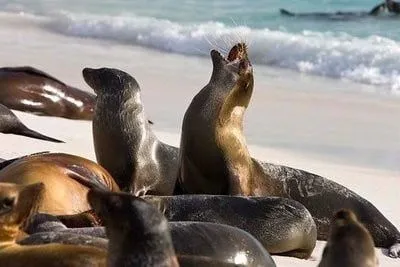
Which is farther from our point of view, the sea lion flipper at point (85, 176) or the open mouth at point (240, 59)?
the open mouth at point (240, 59)

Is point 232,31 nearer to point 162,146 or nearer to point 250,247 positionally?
point 162,146

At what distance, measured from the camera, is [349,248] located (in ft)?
10.0

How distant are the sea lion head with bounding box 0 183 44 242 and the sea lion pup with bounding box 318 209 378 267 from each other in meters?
1.14

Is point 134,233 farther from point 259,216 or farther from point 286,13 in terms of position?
point 286,13

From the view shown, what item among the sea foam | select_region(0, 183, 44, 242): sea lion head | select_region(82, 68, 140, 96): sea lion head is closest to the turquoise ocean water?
the sea foam

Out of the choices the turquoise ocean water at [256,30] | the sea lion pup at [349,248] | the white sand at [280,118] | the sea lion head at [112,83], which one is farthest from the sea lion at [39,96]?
the sea lion pup at [349,248]

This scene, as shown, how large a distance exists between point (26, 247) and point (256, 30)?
639 inches

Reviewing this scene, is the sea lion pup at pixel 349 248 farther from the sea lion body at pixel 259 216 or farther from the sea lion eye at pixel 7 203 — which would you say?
the sea lion body at pixel 259 216

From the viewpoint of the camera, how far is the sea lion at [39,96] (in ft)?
33.7

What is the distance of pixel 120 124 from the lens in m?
7.45

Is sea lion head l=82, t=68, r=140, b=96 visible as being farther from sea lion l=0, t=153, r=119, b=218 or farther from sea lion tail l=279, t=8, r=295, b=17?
sea lion tail l=279, t=8, r=295, b=17

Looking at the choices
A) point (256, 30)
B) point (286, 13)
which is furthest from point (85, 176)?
point (286, 13)

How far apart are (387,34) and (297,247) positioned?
1389 cm

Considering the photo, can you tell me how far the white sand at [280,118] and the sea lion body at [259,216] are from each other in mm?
98
